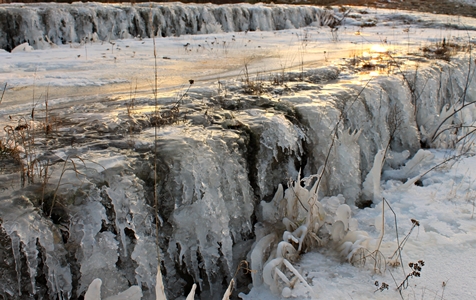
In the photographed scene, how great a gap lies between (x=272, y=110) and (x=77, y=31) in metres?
8.30

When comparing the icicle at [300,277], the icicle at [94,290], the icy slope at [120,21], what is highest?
the icy slope at [120,21]

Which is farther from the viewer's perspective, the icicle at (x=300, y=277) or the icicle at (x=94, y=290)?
the icicle at (x=300, y=277)

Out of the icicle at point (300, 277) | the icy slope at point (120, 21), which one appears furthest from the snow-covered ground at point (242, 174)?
the icy slope at point (120, 21)

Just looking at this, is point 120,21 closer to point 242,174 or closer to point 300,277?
point 242,174

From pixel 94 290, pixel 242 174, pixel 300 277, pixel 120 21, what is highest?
pixel 120 21

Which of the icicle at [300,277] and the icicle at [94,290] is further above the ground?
the icicle at [94,290]

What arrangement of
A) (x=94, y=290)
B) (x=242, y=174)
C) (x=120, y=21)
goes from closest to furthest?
1. (x=94, y=290)
2. (x=242, y=174)
3. (x=120, y=21)

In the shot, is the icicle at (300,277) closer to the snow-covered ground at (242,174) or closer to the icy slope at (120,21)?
the snow-covered ground at (242,174)

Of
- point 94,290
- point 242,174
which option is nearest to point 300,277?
point 242,174

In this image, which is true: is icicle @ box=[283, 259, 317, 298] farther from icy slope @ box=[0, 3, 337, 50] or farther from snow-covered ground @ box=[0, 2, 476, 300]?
icy slope @ box=[0, 3, 337, 50]

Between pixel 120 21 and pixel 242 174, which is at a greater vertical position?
pixel 120 21

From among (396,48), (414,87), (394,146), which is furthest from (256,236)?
(396,48)

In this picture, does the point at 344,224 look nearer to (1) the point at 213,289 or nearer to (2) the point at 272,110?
(1) the point at 213,289

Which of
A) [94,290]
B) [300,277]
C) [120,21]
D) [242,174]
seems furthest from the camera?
[120,21]
